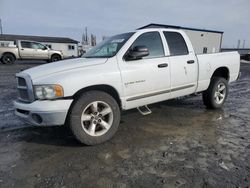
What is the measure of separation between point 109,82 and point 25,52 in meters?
18.3

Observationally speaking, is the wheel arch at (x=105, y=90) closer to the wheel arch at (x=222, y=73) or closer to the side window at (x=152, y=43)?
the side window at (x=152, y=43)

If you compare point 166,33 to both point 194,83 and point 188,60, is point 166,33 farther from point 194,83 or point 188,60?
point 194,83

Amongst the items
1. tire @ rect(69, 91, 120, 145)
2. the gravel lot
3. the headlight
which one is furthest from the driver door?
the headlight

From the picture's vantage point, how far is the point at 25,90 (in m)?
3.55

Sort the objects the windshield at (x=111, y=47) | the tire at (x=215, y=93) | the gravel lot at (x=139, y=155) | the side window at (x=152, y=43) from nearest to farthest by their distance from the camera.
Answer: the gravel lot at (x=139, y=155)
the windshield at (x=111, y=47)
the side window at (x=152, y=43)
the tire at (x=215, y=93)

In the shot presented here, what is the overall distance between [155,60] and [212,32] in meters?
33.0

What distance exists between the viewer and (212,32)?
111ft

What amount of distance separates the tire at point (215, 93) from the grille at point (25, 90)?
13.5 ft

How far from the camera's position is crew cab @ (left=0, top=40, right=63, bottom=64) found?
18969 millimetres

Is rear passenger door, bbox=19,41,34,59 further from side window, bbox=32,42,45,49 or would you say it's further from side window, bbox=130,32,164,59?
side window, bbox=130,32,164,59

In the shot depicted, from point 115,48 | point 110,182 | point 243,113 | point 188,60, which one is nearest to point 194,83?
point 188,60

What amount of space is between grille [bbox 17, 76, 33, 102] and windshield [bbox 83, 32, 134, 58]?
1.42m

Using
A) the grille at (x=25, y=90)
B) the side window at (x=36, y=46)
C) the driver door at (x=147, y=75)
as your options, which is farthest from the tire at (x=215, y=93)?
the side window at (x=36, y=46)

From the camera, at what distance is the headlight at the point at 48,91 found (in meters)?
3.27
